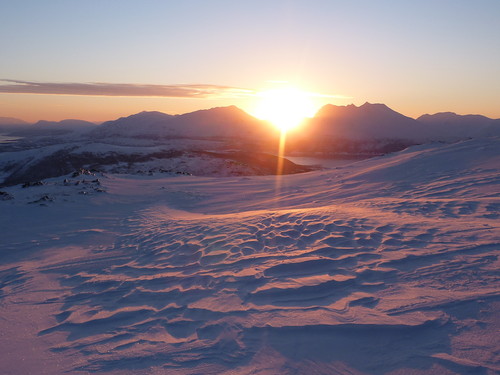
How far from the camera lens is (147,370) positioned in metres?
3.41

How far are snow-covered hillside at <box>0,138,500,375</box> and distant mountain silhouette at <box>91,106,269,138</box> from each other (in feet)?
481

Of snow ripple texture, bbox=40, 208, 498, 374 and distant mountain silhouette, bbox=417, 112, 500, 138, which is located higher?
distant mountain silhouette, bbox=417, 112, 500, 138

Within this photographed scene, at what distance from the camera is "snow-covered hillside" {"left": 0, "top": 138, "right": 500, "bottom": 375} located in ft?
11.4

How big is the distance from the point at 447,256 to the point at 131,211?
9.13m

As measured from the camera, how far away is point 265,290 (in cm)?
486

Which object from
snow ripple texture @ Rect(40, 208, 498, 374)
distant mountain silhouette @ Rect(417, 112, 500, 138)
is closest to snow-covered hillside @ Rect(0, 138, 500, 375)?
snow ripple texture @ Rect(40, 208, 498, 374)

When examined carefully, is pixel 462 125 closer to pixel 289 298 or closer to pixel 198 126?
pixel 198 126

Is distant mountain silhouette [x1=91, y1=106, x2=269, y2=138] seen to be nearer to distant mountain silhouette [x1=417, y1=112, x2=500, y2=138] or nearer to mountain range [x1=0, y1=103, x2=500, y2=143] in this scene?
mountain range [x1=0, y1=103, x2=500, y2=143]

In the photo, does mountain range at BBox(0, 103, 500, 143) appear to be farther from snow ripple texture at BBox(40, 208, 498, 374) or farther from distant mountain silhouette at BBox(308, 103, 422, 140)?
snow ripple texture at BBox(40, 208, 498, 374)

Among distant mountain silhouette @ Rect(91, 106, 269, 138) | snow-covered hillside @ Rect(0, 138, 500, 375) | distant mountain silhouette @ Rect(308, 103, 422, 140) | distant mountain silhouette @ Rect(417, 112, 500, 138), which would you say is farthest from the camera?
distant mountain silhouette @ Rect(91, 106, 269, 138)

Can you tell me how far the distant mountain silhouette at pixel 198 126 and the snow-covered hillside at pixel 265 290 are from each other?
146 metres

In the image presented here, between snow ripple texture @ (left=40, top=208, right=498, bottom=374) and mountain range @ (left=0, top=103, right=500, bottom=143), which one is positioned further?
mountain range @ (left=0, top=103, right=500, bottom=143)

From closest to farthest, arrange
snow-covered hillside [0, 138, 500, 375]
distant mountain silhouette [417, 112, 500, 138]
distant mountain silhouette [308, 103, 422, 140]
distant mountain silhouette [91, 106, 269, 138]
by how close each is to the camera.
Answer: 1. snow-covered hillside [0, 138, 500, 375]
2. distant mountain silhouette [308, 103, 422, 140]
3. distant mountain silhouette [417, 112, 500, 138]
4. distant mountain silhouette [91, 106, 269, 138]

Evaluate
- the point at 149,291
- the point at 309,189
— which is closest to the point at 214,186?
the point at 309,189
